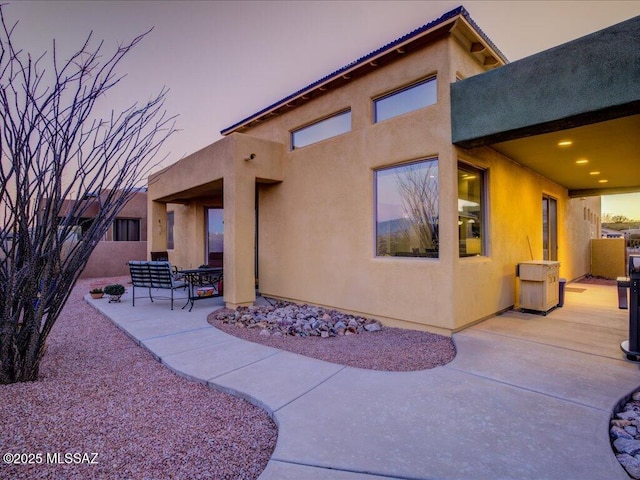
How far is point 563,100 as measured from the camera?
3979mm

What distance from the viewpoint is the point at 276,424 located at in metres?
2.56

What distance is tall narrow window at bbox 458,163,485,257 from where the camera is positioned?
212 inches

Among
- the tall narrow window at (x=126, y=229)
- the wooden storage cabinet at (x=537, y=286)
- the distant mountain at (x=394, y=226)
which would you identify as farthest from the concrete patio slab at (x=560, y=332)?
the tall narrow window at (x=126, y=229)

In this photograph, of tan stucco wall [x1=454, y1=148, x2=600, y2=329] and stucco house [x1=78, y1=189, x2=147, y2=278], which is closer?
tan stucco wall [x1=454, y1=148, x2=600, y2=329]

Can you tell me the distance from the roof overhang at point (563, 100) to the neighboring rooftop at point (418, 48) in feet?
2.89

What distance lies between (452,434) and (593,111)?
3.94 m

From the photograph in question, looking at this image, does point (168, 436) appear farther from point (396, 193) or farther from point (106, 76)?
point (396, 193)

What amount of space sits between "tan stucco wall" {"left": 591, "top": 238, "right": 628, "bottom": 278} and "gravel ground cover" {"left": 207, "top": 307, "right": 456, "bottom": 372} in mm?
11823

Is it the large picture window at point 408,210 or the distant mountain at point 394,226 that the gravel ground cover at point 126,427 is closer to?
the large picture window at point 408,210

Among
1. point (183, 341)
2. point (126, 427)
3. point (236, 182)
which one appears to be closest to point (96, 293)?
point (236, 182)

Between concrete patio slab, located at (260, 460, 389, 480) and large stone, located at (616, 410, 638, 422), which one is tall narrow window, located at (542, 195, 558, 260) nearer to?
large stone, located at (616, 410, 638, 422)

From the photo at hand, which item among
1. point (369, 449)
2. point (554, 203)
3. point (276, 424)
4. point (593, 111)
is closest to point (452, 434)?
point (369, 449)

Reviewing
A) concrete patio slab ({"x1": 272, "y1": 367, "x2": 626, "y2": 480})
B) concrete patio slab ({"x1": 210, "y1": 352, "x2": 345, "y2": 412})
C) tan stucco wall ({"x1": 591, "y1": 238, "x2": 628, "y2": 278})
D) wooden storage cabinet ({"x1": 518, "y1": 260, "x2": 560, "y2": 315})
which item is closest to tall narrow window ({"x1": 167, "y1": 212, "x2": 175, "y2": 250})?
concrete patio slab ({"x1": 210, "y1": 352, "x2": 345, "y2": 412})

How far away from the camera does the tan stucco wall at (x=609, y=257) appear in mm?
12109
